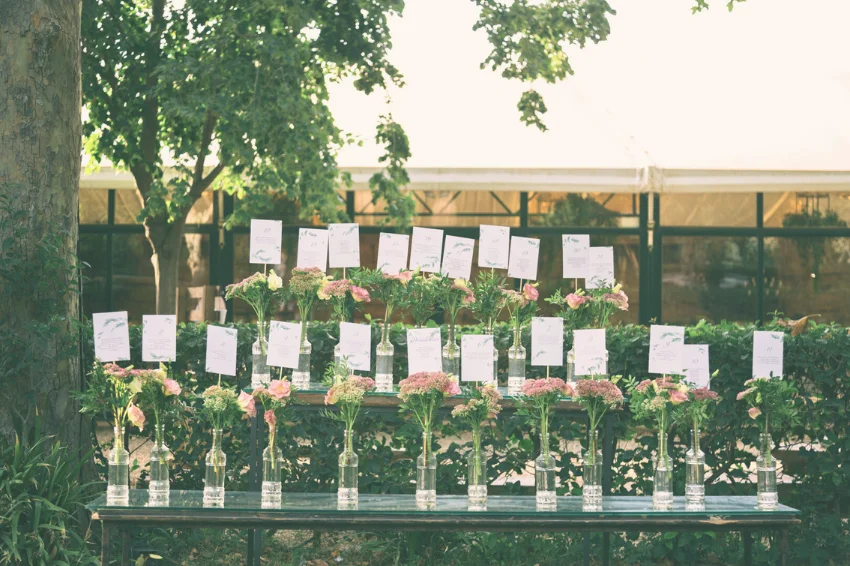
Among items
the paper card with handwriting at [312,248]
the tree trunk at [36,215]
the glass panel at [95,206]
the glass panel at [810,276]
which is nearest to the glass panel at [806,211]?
the glass panel at [810,276]

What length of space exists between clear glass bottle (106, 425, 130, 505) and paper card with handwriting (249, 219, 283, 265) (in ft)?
4.35

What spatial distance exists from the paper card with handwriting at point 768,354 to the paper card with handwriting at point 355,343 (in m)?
1.77

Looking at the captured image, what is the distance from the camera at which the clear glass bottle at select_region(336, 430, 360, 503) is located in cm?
429

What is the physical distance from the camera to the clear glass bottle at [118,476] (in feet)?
13.9

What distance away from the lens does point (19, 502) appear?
15.1 ft

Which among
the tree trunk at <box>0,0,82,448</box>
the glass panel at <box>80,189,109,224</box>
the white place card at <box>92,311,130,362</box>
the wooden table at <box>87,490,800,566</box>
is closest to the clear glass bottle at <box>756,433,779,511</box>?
the wooden table at <box>87,490,800,566</box>

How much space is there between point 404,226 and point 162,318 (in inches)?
129

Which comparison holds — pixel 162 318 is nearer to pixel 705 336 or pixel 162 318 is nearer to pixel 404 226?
pixel 705 336

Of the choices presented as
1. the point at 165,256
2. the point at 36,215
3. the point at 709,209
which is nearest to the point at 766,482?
the point at 36,215

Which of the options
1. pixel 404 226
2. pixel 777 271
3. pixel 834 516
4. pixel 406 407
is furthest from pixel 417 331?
pixel 777 271

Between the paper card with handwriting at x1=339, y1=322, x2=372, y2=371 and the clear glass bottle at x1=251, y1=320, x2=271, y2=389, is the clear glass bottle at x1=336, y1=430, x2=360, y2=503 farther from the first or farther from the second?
the clear glass bottle at x1=251, y1=320, x2=271, y2=389

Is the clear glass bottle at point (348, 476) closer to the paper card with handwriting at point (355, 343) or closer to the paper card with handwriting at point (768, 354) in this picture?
the paper card with handwriting at point (355, 343)

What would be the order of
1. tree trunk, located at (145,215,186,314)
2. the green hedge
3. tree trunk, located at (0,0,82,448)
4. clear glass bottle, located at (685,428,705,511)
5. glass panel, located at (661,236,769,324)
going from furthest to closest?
glass panel, located at (661,236,769,324) < tree trunk, located at (145,215,186,314) < the green hedge < tree trunk, located at (0,0,82,448) < clear glass bottle, located at (685,428,705,511)

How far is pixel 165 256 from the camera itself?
8.53 meters
